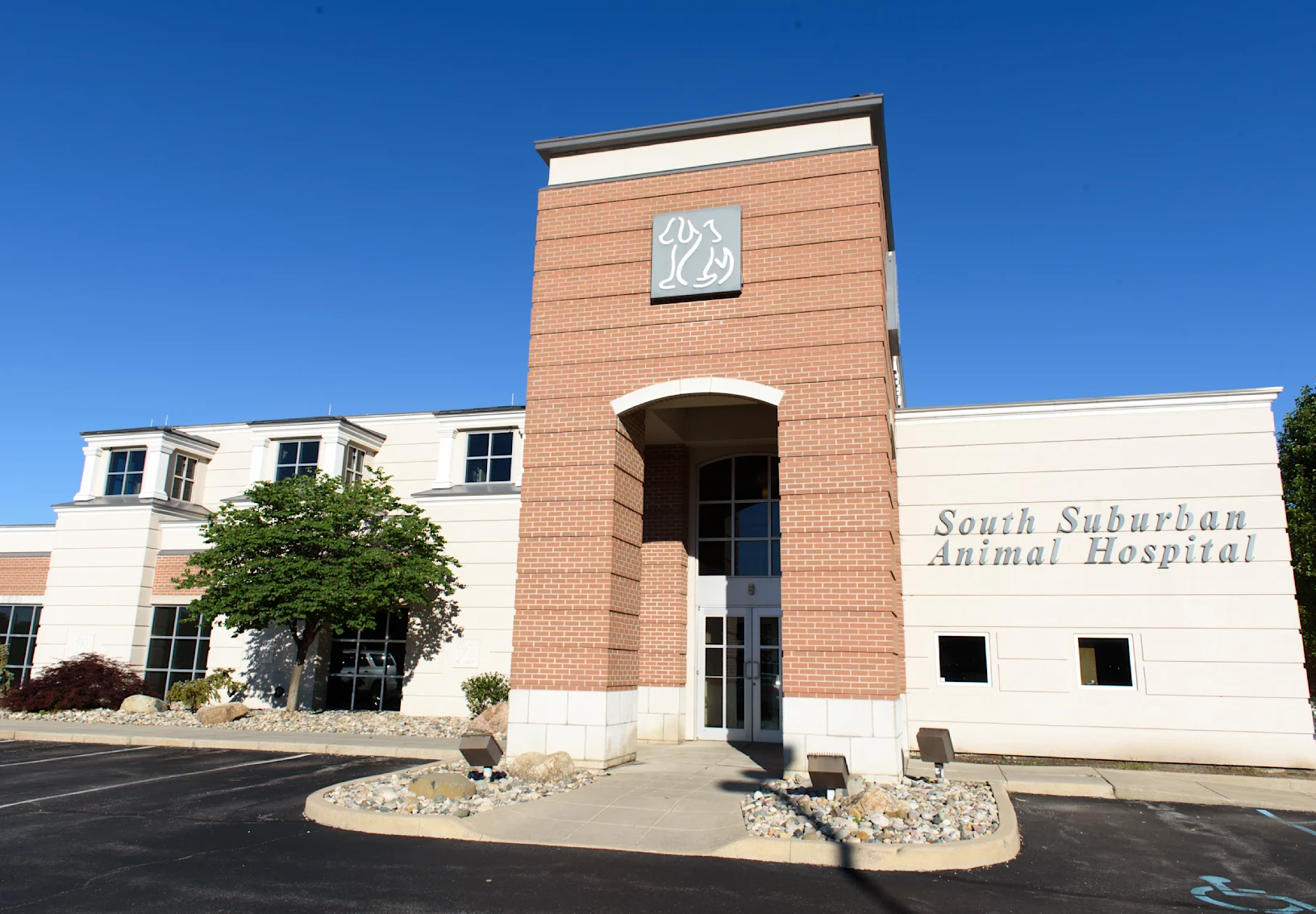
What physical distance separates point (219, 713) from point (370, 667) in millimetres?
3497

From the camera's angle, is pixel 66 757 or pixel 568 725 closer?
pixel 568 725

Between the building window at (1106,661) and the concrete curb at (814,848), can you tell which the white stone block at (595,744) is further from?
the building window at (1106,661)

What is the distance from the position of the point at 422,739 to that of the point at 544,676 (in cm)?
522

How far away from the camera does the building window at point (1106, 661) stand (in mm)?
14047

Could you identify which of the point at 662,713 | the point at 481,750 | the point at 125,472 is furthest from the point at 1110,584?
the point at 125,472

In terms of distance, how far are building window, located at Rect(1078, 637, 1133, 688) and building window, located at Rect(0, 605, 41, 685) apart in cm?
2614

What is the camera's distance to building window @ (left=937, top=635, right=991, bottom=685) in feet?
48.2

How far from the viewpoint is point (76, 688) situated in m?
20.5

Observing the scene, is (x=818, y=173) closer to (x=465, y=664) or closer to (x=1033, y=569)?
(x=1033, y=569)

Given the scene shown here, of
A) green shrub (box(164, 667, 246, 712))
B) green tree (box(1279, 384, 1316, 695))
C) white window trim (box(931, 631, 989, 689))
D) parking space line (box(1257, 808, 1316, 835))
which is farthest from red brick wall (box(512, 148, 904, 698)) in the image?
green tree (box(1279, 384, 1316, 695))

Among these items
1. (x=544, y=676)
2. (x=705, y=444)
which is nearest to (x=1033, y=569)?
(x=705, y=444)

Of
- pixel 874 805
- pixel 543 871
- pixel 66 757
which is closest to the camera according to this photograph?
pixel 543 871

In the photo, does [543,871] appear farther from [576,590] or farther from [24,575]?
[24,575]

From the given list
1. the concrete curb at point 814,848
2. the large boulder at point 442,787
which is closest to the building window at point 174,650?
the large boulder at point 442,787
